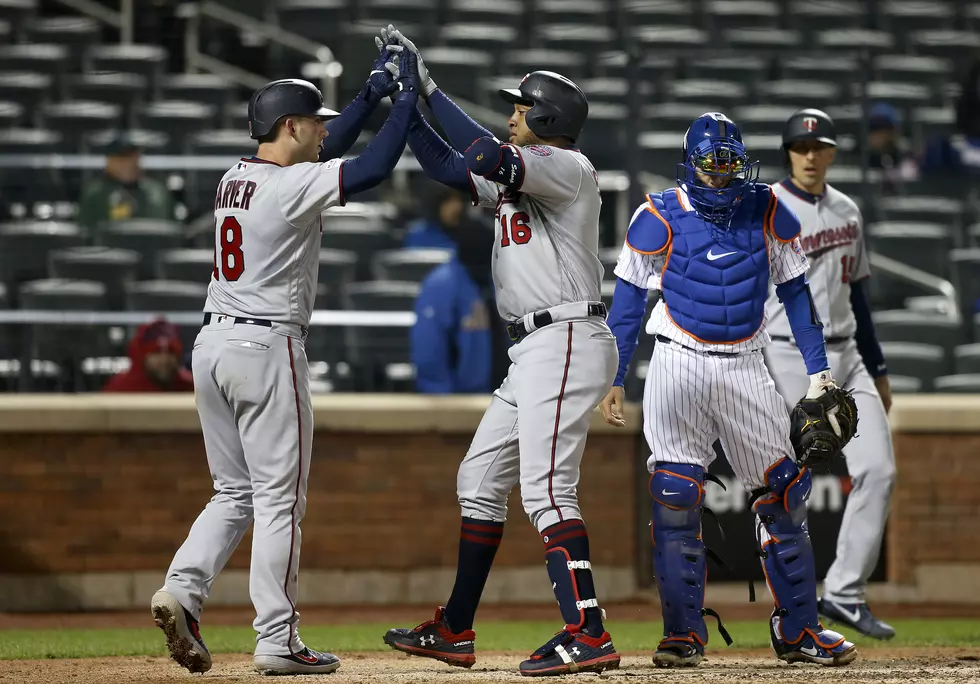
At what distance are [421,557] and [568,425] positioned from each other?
3194 mm

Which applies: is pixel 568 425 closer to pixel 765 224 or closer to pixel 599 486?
pixel 765 224

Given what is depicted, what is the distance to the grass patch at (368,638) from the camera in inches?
233

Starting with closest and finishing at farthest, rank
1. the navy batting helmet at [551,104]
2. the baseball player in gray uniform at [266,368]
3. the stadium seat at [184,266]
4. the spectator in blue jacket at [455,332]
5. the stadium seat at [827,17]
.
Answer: the baseball player in gray uniform at [266,368]
the navy batting helmet at [551,104]
the spectator in blue jacket at [455,332]
the stadium seat at [184,266]
the stadium seat at [827,17]

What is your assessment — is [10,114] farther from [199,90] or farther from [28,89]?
[199,90]

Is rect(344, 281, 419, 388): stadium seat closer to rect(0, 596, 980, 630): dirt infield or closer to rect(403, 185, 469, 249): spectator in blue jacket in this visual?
rect(403, 185, 469, 249): spectator in blue jacket

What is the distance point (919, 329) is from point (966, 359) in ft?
1.07

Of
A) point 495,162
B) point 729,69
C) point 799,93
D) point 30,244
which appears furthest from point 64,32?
point 495,162

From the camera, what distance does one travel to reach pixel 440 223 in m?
8.33

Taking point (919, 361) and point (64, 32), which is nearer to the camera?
point (919, 361)

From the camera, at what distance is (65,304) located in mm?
7809

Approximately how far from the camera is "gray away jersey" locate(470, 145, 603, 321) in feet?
15.7

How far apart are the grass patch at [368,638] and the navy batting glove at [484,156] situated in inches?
87.2

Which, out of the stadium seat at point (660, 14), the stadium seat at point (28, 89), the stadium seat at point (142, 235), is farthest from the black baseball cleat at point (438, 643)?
the stadium seat at point (660, 14)

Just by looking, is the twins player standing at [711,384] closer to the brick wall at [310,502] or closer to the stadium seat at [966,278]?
the brick wall at [310,502]
